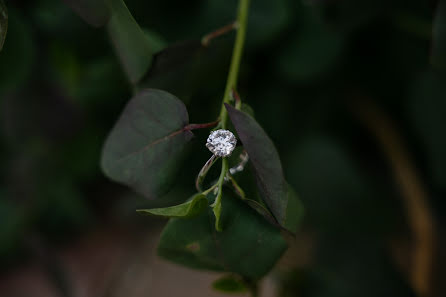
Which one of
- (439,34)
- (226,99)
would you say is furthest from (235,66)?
(439,34)

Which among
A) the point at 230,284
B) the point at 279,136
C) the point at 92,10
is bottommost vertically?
→ the point at 279,136

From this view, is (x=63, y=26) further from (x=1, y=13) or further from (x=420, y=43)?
(x=420, y=43)

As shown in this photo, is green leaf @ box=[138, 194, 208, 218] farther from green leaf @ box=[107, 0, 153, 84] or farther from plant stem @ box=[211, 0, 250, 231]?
green leaf @ box=[107, 0, 153, 84]

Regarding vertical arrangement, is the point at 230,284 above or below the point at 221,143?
below

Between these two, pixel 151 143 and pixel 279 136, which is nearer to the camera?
pixel 151 143

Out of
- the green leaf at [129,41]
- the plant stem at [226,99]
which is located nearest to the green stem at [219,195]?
the plant stem at [226,99]

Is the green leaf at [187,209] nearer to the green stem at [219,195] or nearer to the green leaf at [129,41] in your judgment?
the green stem at [219,195]

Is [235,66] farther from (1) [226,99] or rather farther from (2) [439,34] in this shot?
(2) [439,34]
